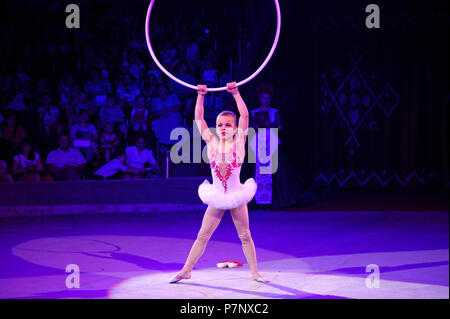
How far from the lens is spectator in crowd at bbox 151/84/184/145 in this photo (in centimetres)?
953

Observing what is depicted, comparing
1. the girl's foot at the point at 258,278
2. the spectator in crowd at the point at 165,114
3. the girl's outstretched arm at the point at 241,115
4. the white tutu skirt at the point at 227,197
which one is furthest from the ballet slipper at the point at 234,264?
the spectator in crowd at the point at 165,114

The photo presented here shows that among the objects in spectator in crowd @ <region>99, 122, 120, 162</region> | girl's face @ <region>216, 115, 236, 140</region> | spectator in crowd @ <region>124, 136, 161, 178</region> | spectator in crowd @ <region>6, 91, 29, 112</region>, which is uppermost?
spectator in crowd @ <region>6, 91, 29, 112</region>

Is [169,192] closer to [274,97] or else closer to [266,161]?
[266,161]

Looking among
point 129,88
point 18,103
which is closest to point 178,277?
point 129,88

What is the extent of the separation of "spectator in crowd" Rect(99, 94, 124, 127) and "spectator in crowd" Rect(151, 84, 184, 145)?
55 cm

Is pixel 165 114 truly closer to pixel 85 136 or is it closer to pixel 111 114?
pixel 111 114

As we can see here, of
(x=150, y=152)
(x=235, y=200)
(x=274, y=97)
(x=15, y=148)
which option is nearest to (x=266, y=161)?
(x=274, y=97)

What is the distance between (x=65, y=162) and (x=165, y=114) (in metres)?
1.77

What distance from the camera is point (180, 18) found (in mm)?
10672

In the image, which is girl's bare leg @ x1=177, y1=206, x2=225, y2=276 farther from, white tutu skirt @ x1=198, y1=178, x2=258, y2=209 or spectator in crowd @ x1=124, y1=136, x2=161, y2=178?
spectator in crowd @ x1=124, y1=136, x2=161, y2=178

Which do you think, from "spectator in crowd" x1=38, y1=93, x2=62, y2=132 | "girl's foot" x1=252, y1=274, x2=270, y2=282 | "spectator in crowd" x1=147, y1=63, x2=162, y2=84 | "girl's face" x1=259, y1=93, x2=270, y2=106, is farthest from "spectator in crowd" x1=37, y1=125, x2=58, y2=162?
"girl's foot" x1=252, y1=274, x2=270, y2=282

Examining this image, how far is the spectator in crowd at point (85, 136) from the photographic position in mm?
9359

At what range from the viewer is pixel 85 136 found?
9430mm

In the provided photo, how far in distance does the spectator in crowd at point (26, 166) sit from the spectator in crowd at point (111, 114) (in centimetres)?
124
